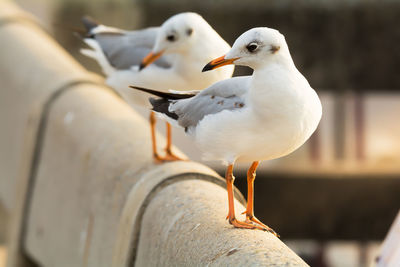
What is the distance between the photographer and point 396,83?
36.4 feet

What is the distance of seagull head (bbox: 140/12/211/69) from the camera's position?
361cm

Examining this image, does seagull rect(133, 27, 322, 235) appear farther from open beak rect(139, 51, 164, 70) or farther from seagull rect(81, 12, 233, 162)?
open beak rect(139, 51, 164, 70)

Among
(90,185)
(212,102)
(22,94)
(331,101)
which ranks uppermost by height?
(212,102)

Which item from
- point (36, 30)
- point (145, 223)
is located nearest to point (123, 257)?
point (145, 223)

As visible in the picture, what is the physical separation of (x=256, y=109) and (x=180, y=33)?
0.85m

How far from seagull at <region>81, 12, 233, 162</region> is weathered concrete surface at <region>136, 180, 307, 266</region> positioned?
1.48 feet

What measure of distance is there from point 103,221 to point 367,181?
24.4 ft

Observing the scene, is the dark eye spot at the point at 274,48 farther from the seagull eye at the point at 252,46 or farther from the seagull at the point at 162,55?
the seagull at the point at 162,55

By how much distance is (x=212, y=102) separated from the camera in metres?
3.16

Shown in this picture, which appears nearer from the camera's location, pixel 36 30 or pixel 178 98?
pixel 178 98

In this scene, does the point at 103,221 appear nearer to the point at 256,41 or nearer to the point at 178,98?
the point at 178,98

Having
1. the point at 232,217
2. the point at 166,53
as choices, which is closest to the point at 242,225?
the point at 232,217

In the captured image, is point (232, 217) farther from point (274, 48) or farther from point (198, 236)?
point (274, 48)

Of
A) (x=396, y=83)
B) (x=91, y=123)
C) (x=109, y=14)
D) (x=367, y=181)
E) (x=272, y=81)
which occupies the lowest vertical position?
(x=367, y=181)
